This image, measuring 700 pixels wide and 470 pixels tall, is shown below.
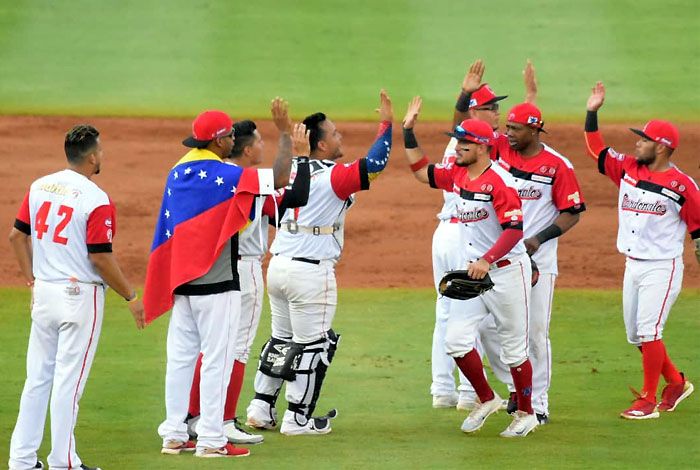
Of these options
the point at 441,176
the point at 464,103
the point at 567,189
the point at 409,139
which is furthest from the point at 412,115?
the point at 567,189

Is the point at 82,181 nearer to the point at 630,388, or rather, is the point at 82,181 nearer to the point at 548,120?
the point at 630,388

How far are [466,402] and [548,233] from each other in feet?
4.20

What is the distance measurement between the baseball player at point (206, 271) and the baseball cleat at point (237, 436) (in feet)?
1.04

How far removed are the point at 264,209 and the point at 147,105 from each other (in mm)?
11820

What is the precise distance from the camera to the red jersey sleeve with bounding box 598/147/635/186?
349 inches

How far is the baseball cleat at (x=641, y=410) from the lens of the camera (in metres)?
8.47

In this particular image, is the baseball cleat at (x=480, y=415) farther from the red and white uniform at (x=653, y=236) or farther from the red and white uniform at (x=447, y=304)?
the red and white uniform at (x=653, y=236)

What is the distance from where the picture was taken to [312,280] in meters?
8.06

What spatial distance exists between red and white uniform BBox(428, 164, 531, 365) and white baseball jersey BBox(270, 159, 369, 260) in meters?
0.66

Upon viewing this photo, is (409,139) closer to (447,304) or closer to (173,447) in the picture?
(447,304)

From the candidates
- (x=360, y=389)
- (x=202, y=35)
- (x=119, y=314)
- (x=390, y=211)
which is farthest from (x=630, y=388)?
(x=202, y=35)

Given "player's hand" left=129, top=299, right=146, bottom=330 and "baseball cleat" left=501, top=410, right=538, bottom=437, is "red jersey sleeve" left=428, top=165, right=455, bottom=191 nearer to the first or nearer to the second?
"baseball cleat" left=501, top=410, right=538, bottom=437

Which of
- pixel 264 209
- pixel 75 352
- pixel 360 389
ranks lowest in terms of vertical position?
pixel 360 389

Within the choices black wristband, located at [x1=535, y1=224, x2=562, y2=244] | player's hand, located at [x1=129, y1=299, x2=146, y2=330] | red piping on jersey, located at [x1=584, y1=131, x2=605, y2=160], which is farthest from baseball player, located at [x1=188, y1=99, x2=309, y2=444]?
red piping on jersey, located at [x1=584, y1=131, x2=605, y2=160]
